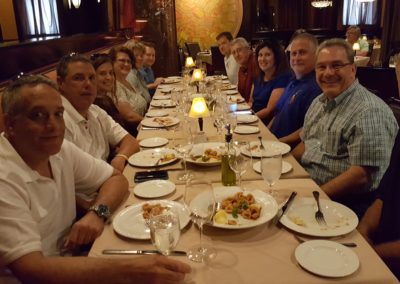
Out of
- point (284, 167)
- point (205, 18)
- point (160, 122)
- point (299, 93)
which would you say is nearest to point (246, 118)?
point (299, 93)

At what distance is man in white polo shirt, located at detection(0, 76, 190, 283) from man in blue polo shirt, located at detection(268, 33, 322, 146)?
5.17 ft

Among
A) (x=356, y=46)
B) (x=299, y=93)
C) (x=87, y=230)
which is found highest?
(x=356, y=46)

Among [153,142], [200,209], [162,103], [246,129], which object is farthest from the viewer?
[162,103]

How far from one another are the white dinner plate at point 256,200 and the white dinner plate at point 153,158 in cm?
51

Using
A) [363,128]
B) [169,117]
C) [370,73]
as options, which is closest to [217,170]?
[363,128]

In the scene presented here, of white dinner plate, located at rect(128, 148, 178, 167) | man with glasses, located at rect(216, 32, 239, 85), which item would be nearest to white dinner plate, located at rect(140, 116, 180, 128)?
white dinner plate, located at rect(128, 148, 178, 167)

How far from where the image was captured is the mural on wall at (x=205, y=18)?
902 centimetres

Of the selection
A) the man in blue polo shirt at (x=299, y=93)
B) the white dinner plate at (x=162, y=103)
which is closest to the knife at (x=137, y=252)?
the man in blue polo shirt at (x=299, y=93)

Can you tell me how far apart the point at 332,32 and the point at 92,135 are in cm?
796

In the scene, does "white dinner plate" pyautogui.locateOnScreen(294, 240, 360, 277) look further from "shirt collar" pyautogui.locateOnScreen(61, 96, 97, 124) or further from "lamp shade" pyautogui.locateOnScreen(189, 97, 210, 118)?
"shirt collar" pyautogui.locateOnScreen(61, 96, 97, 124)

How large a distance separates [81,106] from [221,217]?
122 cm

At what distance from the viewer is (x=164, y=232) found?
1010 mm

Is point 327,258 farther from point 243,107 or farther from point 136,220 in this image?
point 243,107

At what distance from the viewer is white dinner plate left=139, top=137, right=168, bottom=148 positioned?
2191 mm
